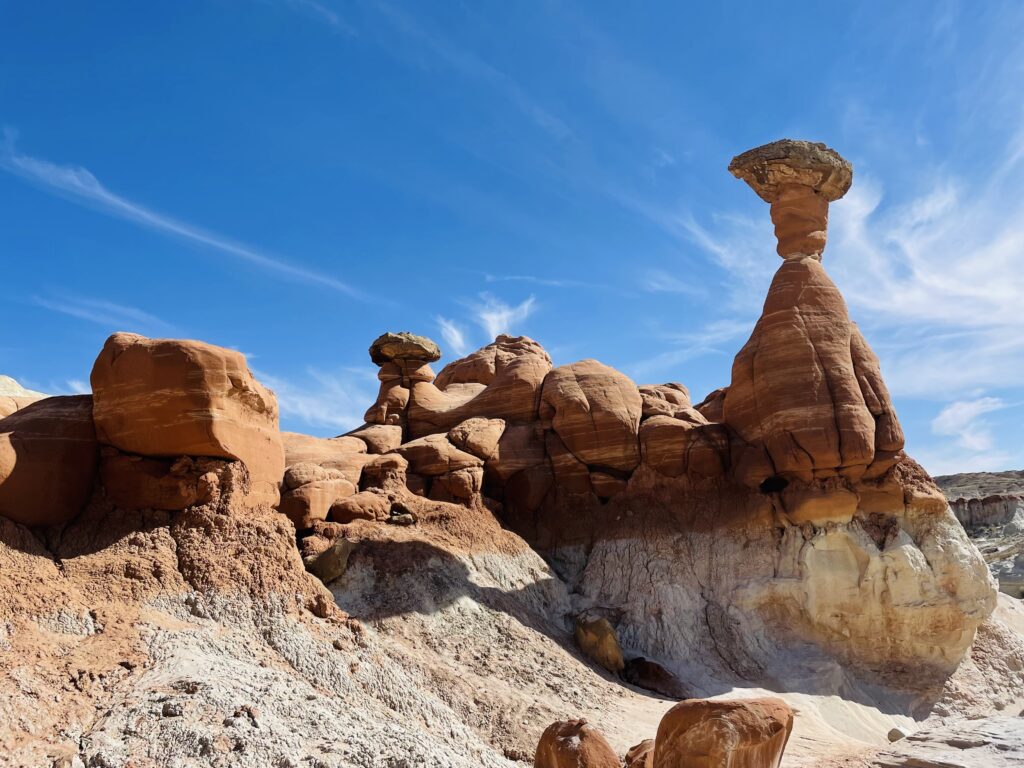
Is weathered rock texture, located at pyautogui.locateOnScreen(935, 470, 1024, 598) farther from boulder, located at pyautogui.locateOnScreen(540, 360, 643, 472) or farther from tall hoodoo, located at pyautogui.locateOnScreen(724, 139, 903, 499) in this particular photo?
boulder, located at pyautogui.locateOnScreen(540, 360, 643, 472)

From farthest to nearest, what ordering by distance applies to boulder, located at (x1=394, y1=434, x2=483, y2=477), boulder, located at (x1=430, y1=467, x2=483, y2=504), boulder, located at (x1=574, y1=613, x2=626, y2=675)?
1. boulder, located at (x1=394, y1=434, x2=483, y2=477)
2. boulder, located at (x1=430, y1=467, x2=483, y2=504)
3. boulder, located at (x1=574, y1=613, x2=626, y2=675)

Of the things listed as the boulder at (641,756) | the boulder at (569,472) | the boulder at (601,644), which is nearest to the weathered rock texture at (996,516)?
the boulder at (569,472)

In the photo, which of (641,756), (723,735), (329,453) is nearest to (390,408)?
(329,453)

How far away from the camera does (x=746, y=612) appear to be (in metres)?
21.8

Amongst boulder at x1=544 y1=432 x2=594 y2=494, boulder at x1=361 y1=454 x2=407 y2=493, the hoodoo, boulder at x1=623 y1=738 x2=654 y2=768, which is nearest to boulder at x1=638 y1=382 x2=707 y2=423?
the hoodoo

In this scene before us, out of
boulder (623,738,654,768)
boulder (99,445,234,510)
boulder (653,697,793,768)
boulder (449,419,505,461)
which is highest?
boulder (449,419,505,461)

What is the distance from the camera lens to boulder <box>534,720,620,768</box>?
1178 centimetres

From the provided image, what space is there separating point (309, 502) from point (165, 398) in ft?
16.1

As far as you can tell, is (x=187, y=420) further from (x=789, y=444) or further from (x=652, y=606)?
(x=789, y=444)

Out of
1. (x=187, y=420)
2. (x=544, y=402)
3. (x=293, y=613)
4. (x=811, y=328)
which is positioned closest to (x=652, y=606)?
(x=544, y=402)

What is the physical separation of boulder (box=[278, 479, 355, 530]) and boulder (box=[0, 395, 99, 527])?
4670 mm

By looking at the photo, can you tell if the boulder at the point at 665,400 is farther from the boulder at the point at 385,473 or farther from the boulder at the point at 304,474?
the boulder at the point at 304,474

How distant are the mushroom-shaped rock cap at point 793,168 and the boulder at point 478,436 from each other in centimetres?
1026

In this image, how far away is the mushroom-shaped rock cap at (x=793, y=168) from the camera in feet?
84.5
